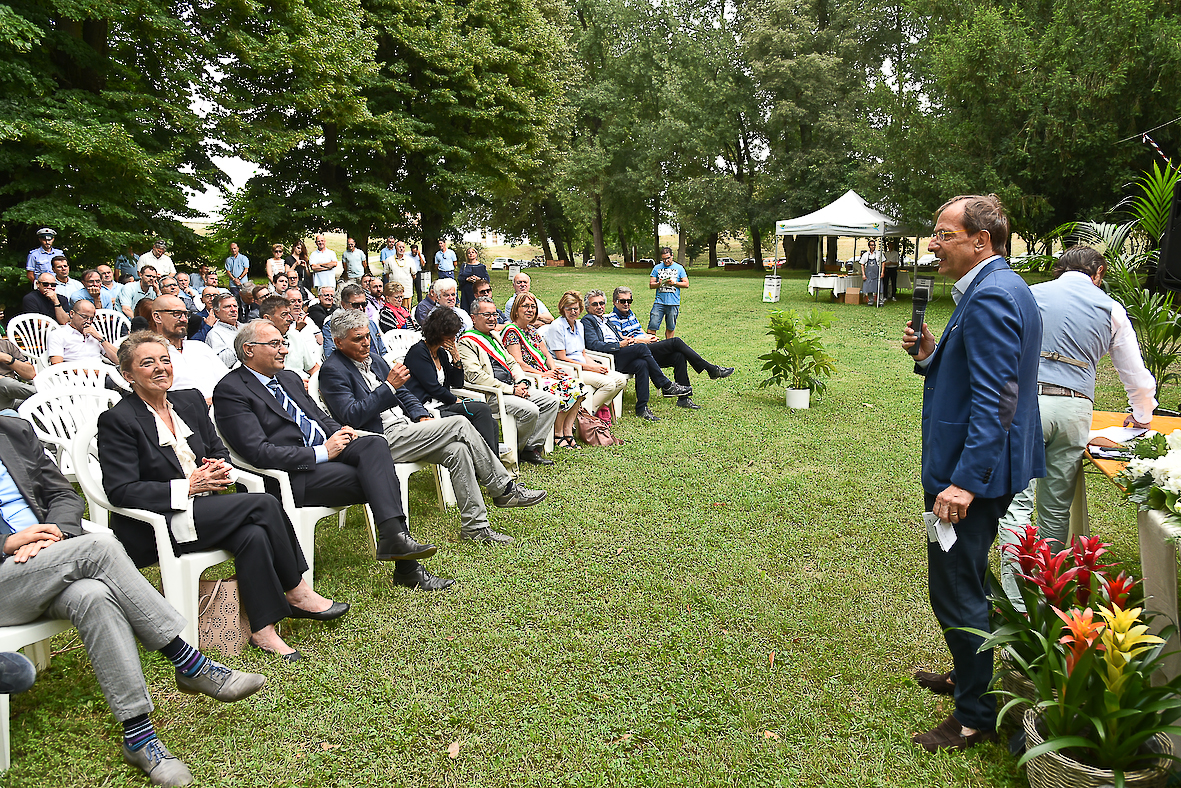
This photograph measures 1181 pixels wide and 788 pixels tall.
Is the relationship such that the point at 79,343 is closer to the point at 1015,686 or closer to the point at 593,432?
the point at 593,432

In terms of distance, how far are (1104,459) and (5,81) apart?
1424cm

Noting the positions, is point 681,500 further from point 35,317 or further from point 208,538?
point 35,317

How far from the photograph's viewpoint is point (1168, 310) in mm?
5363

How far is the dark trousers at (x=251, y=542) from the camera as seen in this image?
10.2 ft

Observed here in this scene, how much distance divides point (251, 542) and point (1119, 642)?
123 inches

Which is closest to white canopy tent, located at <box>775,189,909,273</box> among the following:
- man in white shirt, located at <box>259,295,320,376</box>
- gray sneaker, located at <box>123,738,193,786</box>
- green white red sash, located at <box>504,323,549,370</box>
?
green white red sash, located at <box>504,323,549,370</box>

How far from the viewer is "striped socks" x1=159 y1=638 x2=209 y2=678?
268cm

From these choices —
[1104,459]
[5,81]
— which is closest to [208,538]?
[1104,459]

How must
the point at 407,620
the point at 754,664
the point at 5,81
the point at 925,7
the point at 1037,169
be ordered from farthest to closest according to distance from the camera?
the point at 925,7
the point at 1037,169
the point at 5,81
the point at 407,620
the point at 754,664

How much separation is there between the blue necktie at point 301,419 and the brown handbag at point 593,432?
2.84m

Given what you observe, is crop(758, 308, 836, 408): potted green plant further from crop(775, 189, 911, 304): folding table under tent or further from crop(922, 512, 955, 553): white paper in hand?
crop(775, 189, 911, 304): folding table under tent

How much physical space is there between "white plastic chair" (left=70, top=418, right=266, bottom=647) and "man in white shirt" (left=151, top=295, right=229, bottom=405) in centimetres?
161

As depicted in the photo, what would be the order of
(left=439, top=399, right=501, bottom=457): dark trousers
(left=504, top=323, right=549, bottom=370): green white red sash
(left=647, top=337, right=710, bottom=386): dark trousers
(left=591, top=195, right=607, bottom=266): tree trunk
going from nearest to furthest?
(left=439, top=399, right=501, bottom=457): dark trousers → (left=504, top=323, right=549, bottom=370): green white red sash → (left=647, top=337, right=710, bottom=386): dark trousers → (left=591, top=195, right=607, bottom=266): tree trunk

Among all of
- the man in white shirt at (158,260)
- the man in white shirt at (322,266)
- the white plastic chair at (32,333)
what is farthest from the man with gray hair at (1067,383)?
the man in white shirt at (322,266)
